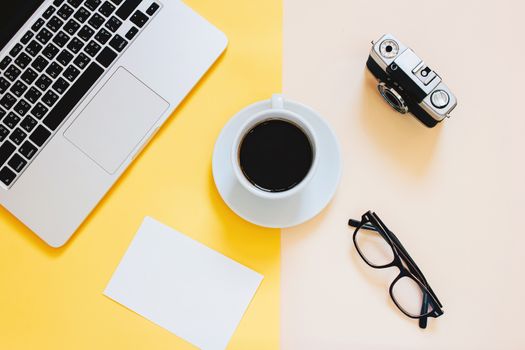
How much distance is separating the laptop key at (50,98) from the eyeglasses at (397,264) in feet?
1.61

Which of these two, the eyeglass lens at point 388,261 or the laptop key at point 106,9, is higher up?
the laptop key at point 106,9

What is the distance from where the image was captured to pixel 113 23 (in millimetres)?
691

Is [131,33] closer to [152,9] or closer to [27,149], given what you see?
[152,9]

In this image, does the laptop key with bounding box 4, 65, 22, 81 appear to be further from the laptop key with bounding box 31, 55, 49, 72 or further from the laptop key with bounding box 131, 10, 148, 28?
the laptop key with bounding box 131, 10, 148, 28

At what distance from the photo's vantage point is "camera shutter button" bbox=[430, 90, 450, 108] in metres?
0.65

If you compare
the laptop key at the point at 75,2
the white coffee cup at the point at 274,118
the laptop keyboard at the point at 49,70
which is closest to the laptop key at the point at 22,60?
the laptop keyboard at the point at 49,70

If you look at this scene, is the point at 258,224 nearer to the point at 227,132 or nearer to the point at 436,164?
the point at 227,132

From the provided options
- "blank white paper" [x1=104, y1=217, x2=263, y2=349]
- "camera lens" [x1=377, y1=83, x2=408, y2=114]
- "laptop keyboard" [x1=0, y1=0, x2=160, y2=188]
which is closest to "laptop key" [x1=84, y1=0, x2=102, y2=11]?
"laptop keyboard" [x1=0, y1=0, x2=160, y2=188]

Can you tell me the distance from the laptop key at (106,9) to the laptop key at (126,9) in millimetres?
10

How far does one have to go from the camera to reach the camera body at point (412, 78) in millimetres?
644

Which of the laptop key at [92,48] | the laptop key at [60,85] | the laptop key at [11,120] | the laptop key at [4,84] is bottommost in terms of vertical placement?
the laptop key at [11,120]

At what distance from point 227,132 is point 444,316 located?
45 centimetres

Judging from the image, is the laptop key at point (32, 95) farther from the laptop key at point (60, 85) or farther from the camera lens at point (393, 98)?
the camera lens at point (393, 98)

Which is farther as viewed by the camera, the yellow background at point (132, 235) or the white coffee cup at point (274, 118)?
the yellow background at point (132, 235)
